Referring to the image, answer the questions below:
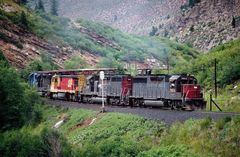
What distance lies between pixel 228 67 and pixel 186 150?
104ft

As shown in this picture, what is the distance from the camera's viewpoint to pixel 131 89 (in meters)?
47.8

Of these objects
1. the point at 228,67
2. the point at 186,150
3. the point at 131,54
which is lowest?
the point at 186,150

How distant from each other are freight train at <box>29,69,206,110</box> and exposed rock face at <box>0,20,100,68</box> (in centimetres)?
2339

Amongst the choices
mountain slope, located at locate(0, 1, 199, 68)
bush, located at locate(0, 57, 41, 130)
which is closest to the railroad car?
mountain slope, located at locate(0, 1, 199, 68)

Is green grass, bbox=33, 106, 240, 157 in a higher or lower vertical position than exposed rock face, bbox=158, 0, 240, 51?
lower

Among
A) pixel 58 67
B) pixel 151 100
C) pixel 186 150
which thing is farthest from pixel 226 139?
pixel 58 67

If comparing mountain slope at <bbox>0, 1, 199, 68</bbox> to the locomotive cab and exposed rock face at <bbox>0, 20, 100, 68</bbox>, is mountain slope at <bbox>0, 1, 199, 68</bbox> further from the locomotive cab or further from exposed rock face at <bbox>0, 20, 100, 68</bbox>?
the locomotive cab

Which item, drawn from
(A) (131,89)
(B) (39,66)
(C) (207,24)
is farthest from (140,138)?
(C) (207,24)

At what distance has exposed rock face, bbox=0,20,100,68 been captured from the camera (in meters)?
88.9

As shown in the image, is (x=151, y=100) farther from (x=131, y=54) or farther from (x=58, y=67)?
(x=131, y=54)

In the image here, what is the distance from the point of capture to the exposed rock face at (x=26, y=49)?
88875mm

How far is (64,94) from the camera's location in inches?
2484

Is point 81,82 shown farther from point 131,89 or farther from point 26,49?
point 26,49

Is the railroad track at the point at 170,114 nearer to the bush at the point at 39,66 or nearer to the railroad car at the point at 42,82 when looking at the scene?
the railroad car at the point at 42,82
